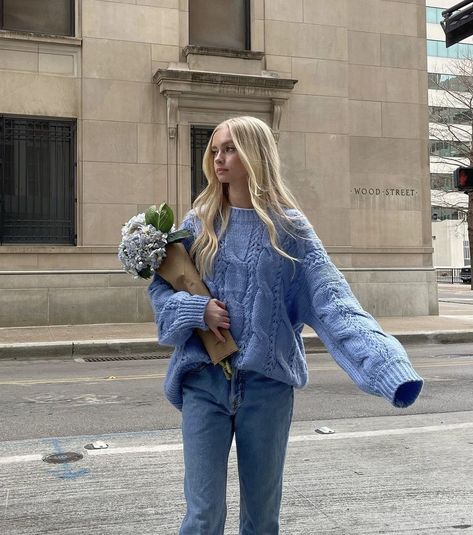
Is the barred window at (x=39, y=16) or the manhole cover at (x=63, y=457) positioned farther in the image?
the barred window at (x=39, y=16)

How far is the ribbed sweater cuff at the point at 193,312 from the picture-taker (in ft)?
6.75

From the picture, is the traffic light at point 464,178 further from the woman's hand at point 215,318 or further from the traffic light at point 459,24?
the woman's hand at point 215,318

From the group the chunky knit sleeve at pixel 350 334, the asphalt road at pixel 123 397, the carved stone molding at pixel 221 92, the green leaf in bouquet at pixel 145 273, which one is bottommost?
the asphalt road at pixel 123 397

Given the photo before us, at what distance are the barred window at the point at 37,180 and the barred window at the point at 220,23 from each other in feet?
13.1

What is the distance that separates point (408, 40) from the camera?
1634cm

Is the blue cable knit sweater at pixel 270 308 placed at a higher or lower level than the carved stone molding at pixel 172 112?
lower

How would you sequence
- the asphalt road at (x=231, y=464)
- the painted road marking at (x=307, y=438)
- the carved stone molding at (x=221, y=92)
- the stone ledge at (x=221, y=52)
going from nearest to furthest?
1. the asphalt road at (x=231, y=464)
2. the painted road marking at (x=307, y=438)
3. the carved stone molding at (x=221, y=92)
4. the stone ledge at (x=221, y=52)

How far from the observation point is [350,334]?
2018 mm

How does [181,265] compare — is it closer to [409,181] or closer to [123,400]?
[123,400]

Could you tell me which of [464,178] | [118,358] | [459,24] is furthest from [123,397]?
[459,24]

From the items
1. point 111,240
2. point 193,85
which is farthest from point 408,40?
point 111,240

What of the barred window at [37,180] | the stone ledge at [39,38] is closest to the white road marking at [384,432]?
the barred window at [37,180]

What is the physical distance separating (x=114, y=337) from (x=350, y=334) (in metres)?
9.95

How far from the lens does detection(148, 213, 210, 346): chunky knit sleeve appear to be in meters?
2.07
